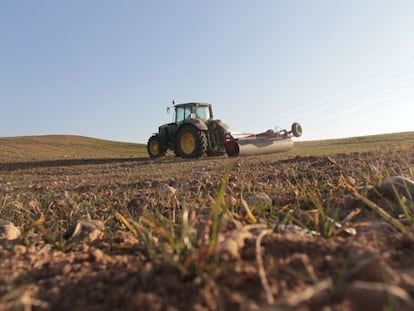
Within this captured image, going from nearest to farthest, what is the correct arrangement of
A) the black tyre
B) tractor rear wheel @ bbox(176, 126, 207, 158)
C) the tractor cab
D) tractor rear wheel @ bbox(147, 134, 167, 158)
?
tractor rear wheel @ bbox(176, 126, 207, 158), the black tyre, the tractor cab, tractor rear wheel @ bbox(147, 134, 167, 158)

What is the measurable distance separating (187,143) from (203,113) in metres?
1.84

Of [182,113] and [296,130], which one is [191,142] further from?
[296,130]

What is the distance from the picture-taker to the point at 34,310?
3.24 ft

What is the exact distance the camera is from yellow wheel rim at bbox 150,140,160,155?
15.1 metres

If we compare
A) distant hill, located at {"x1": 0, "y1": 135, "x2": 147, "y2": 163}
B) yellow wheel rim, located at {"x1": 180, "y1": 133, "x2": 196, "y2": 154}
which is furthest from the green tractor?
distant hill, located at {"x1": 0, "y1": 135, "x2": 147, "y2": 163}

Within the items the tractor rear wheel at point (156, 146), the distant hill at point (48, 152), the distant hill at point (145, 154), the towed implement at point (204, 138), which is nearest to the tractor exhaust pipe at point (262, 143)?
the towed implement at point (204, 138)

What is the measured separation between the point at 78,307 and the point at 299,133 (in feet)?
41.8

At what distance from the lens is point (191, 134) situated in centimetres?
1303

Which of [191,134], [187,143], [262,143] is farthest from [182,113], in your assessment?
[262,143]

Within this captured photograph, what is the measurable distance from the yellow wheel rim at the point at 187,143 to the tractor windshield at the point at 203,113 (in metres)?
1.38

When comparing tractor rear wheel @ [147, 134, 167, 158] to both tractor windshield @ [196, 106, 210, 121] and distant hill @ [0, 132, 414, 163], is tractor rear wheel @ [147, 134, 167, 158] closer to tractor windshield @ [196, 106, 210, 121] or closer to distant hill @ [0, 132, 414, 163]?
tractor windshield @ [196, 106, 210, 121]

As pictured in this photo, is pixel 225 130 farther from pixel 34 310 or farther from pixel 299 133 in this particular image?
pixel 34 310

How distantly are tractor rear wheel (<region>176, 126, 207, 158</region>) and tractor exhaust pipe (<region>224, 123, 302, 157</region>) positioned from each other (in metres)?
0.86

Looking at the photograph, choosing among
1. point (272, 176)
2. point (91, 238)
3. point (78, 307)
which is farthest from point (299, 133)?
point (78, 307)
